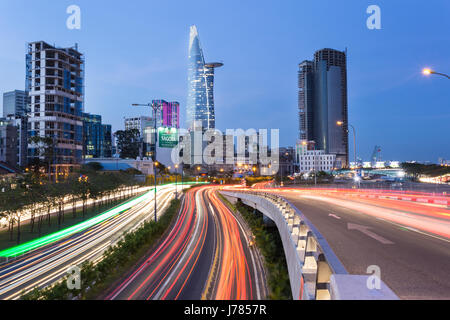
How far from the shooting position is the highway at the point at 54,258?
65.6 feet

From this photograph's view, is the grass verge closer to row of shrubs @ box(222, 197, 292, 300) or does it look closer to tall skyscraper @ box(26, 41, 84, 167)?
row of shrubs @ box(222, 197, 292, 300)

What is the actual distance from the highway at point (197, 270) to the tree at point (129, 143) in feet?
438

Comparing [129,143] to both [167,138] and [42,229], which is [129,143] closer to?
[167,138]

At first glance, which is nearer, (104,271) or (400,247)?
(400,247)

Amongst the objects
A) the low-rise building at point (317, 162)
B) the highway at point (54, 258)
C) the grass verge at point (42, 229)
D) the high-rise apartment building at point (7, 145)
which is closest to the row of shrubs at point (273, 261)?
the highway at point (54, 258)

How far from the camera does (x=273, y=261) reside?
25.3 meters

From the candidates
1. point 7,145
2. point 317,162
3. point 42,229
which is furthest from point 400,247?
point 317,162

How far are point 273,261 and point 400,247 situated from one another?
15974 millimetres

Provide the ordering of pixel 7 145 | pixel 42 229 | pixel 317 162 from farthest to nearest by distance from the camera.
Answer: pixel 317 162 → pixel 7 145 → pixel 42 229

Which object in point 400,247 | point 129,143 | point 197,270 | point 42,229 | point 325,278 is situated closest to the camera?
point 325,278

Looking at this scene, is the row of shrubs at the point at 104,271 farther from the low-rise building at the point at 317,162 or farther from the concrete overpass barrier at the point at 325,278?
the low-rise building at the point at 317,162

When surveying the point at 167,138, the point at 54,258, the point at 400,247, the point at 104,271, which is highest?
the point at 167,138

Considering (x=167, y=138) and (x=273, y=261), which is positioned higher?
(x=167, y=138)
